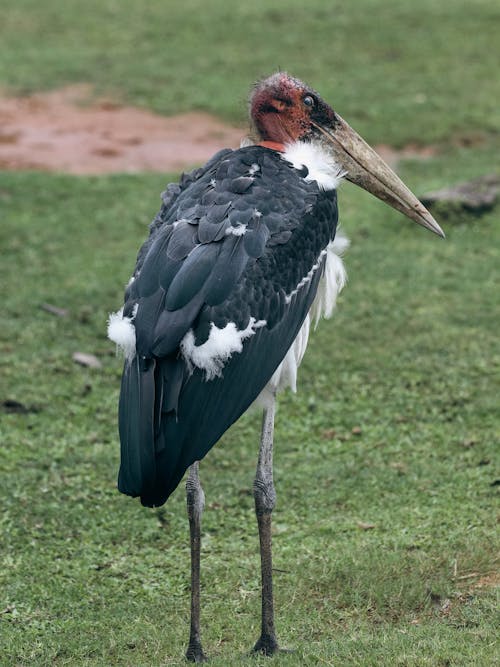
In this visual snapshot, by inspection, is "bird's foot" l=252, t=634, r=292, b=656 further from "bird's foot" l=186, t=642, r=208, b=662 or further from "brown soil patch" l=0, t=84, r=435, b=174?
"brown soil patch" l=0, t=84, r=435, b=174

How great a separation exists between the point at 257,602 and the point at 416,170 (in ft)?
20.2

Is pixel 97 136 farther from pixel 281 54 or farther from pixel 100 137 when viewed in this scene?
pixel 281 54

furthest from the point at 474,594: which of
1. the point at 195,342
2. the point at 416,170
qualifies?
the point at 416,170

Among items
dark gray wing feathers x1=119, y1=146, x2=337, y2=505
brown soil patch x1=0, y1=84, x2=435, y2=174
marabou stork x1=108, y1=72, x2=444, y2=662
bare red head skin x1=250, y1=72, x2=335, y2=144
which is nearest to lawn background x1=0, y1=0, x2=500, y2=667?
bare red head skin x1=250, y1=72, x2=335, y2=144

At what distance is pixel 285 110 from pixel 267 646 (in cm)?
217

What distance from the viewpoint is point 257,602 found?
4.79m

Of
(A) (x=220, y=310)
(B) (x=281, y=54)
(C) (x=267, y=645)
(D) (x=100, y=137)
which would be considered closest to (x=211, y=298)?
(A) (x=220, y=310)

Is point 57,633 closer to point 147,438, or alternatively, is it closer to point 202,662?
point 202,662

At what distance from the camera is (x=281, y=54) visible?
13430mm

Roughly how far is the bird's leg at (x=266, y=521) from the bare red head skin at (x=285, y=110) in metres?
1.19

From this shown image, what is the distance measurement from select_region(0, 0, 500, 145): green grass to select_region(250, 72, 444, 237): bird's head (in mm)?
6093

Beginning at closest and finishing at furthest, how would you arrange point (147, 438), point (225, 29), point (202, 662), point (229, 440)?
point (147, 438) < point (202, 662) < point (229, 440) < point (225, 29)

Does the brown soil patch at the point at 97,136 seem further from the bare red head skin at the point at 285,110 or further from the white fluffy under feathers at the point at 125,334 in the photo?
the white fluffy under feathers at the point at 125,334

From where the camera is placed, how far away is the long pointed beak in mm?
4852
